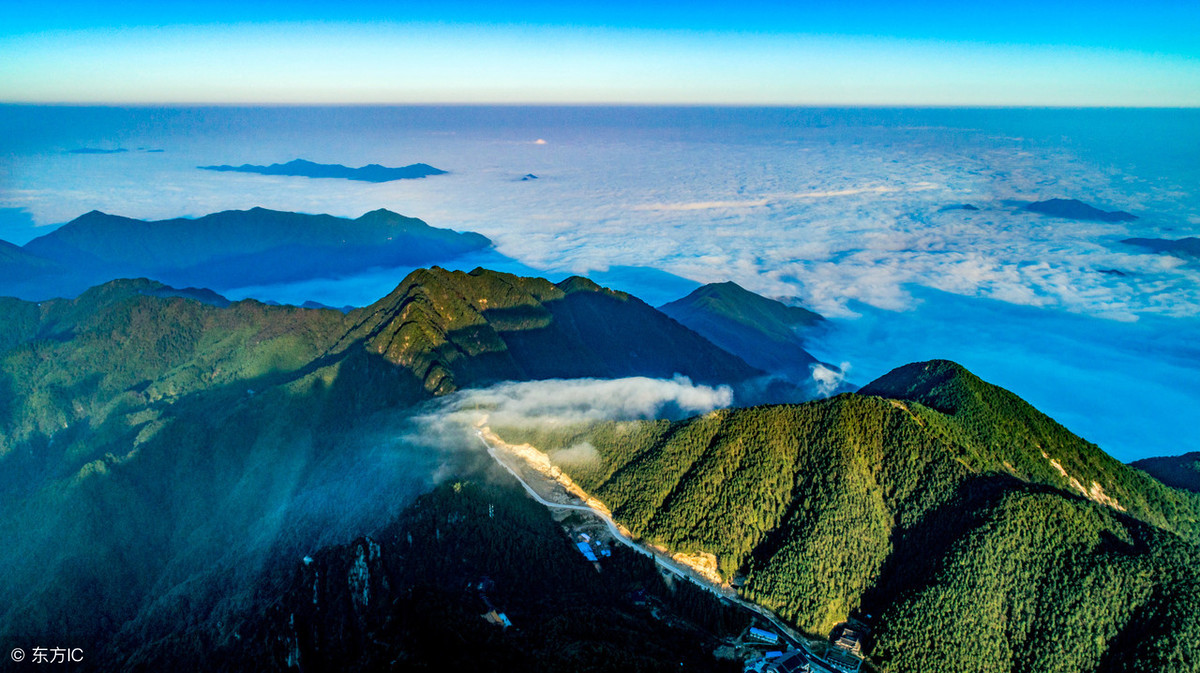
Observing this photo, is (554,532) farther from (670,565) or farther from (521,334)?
(521,334)

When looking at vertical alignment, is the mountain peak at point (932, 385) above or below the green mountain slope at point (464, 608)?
above

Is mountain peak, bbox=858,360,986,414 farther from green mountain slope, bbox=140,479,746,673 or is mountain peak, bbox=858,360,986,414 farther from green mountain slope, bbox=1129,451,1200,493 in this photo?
green mountain slope, bbox=140,479,746,673

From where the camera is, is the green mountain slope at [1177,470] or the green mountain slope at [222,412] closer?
the green mountain slope at [222,412]

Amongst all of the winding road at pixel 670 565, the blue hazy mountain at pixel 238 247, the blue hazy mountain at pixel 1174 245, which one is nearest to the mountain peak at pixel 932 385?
the winding road at pixel 670 565

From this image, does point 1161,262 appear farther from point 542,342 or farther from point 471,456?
point 471,456

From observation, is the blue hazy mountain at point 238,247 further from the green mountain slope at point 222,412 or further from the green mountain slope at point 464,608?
the green mountain slope at point 464,608

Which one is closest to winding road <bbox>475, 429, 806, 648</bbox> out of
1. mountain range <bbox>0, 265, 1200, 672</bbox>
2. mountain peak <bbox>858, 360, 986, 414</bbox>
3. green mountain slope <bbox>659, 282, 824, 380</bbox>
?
mountain range <bbox>0, 265, 1200, 672</bbox>
